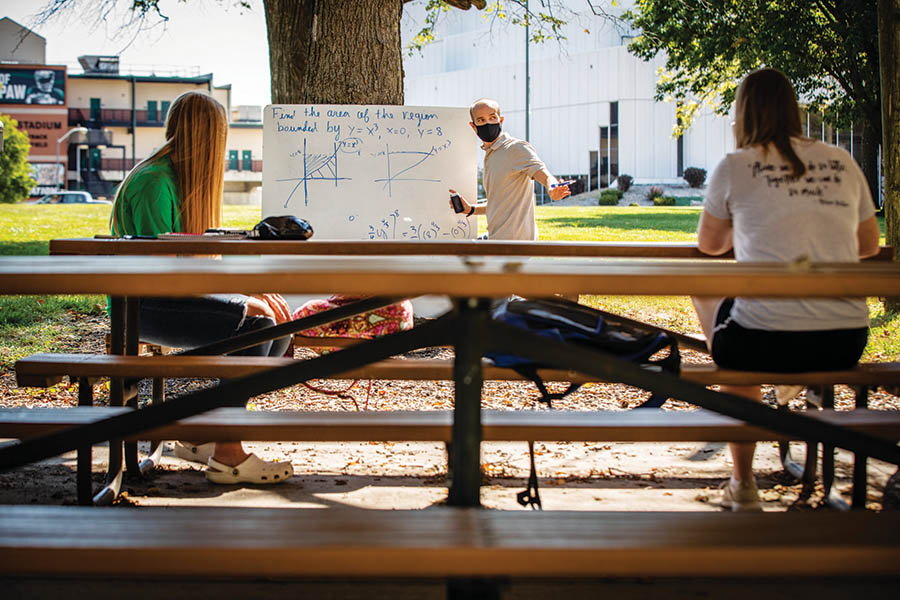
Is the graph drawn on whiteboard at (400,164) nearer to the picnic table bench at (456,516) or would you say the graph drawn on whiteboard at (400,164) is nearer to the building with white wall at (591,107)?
the picnic table bench at (456,516)

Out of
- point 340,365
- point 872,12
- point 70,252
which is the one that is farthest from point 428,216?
point 872,12

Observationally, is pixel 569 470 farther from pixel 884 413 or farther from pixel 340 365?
pixel 340 365

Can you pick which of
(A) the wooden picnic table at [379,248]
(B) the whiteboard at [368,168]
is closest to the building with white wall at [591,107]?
(B) the whiteboard at [368,168]

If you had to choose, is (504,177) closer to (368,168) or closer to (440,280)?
(368,168)

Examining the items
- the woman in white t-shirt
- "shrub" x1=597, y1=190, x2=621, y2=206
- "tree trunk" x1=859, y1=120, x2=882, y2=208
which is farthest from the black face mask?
"shrub" x1=597, y1=190, x2=621, y2=206

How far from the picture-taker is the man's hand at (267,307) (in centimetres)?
404

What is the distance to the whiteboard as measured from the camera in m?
7.48

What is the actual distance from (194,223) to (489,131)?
284 cm

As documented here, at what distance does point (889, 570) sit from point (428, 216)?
6.01 meters

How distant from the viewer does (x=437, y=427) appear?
9.68 ft

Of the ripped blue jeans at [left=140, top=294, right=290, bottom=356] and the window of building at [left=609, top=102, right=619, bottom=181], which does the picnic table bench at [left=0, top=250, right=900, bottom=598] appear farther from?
the window of building at [left=609, top=102, right=619, bottom=181]

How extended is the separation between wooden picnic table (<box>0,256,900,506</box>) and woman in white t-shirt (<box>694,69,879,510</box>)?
517 millimetres

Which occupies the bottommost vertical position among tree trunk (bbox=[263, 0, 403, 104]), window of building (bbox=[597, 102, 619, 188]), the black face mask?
the black face mask

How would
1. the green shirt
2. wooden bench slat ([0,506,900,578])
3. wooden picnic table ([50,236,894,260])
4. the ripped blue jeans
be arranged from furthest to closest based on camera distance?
1. the green shirt
2. the ripped blue jeans
3. wooden picnic table ([50,236,894,260])
4. wooden bench slat ([0,506,900,578])
